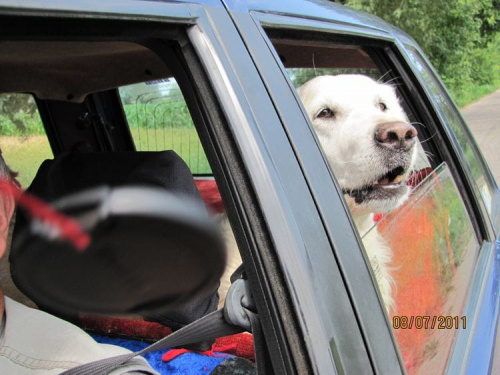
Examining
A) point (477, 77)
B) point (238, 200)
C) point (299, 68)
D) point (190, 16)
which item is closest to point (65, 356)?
point (238, 200)

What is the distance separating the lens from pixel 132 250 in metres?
1.55

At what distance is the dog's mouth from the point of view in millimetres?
2207

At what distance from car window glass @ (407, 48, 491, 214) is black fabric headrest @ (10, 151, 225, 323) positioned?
4.16 feet

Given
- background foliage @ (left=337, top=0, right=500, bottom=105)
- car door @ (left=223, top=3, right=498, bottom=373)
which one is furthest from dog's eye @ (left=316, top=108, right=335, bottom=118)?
background foliage @ (left=337, top=0, right=500, bottom=105)

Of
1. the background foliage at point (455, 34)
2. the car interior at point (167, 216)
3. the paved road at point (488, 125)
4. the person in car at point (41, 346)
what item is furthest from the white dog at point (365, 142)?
the background foliage at point (455, 34)

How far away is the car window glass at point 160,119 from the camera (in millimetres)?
2734

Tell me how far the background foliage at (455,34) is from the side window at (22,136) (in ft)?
28.3

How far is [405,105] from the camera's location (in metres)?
2.51

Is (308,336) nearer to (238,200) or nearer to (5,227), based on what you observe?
(238,200)

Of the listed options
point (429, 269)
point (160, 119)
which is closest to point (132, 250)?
point (429, 269)

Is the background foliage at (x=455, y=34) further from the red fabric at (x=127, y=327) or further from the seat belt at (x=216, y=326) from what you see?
the seat belt at (x=216, y=326)

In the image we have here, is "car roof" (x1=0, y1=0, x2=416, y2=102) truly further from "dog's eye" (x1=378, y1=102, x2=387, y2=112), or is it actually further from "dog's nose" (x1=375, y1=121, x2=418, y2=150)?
"dog's nose" (x1=375, y1=121, x2=418, y2=150)
